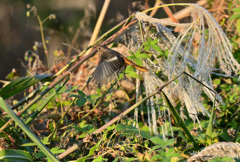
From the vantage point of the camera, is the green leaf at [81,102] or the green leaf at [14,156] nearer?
the green leaf at [14,156]

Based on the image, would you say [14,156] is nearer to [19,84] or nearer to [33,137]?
[33,137]

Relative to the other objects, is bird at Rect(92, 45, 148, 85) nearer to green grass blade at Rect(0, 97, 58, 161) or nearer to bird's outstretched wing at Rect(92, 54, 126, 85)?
bird's outstretched wing at Rect(92, 54, 126, 85)

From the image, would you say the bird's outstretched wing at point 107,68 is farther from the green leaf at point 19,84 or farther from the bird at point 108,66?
the green leaf at point 19,84

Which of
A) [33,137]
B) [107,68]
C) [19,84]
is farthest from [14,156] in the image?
[107,68]

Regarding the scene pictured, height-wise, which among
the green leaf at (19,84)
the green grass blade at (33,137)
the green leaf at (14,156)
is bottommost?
the green leaf at (14,156)

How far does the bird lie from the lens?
4.90 feet

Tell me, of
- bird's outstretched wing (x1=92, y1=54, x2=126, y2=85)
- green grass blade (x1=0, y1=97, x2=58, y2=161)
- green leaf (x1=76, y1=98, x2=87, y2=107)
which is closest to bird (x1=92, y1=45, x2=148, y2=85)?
bird's outstretched wing (x1=92, y1=54, x2=126, y2=85)

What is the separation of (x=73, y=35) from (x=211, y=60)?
2380mm

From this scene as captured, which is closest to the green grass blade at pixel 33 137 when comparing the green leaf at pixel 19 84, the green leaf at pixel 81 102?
the green leaf at pixel 19 84

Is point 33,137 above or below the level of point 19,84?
below

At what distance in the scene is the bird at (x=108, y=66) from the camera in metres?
1.49

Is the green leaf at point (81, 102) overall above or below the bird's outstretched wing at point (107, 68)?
below

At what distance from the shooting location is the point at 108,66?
151 cm

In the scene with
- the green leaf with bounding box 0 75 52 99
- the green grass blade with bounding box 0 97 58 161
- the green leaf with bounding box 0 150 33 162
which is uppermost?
the green leaf with bounding box 0 75 52 99
